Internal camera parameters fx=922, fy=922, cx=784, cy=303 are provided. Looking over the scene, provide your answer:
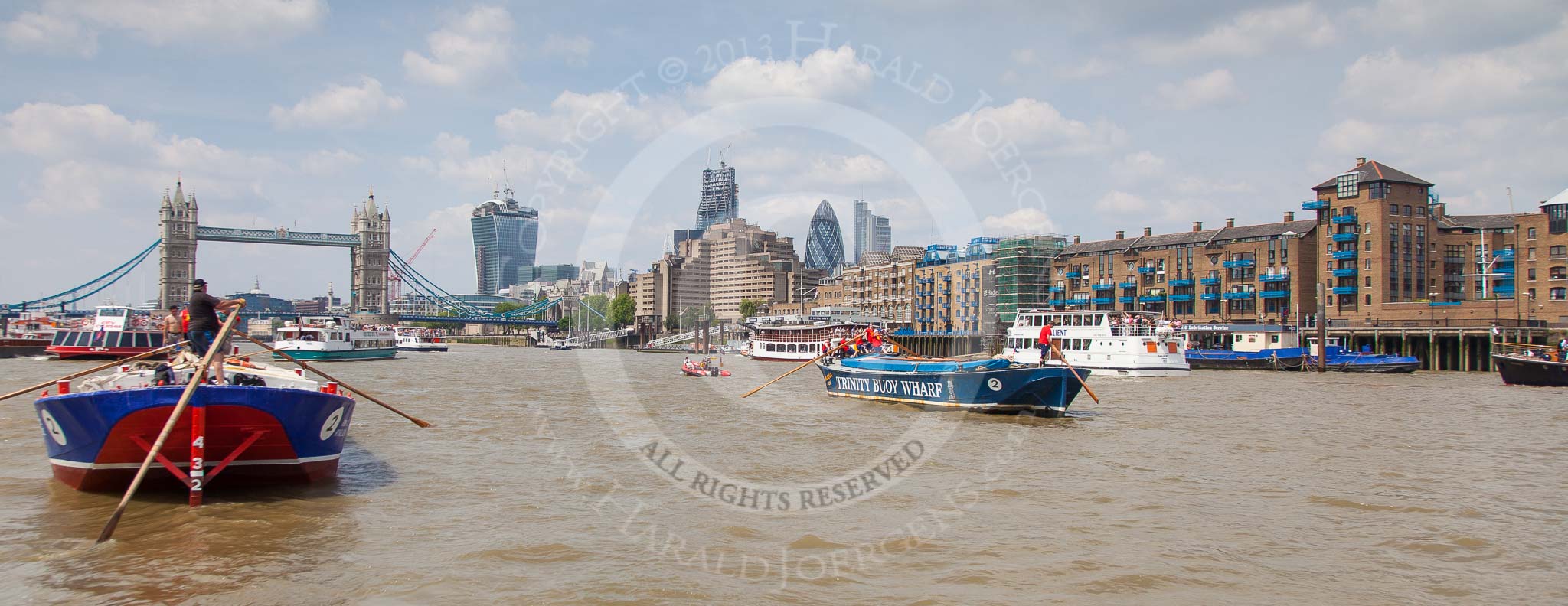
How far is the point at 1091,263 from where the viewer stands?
92938 millimetres

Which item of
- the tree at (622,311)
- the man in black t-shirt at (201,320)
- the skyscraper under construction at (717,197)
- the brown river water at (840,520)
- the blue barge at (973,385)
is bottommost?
the brown river water at (840,520)

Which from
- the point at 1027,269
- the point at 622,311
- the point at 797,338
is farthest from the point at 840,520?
the point at 622,311

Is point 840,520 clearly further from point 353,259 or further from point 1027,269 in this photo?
point 353,259

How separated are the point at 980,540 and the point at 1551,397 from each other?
34.0 metres

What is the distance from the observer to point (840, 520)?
1225cm

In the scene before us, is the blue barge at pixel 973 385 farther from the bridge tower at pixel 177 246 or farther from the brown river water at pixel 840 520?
the bridge tower at pixel 177 246

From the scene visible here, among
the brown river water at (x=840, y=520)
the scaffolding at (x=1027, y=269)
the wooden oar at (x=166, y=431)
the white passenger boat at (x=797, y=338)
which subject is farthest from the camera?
the scaffolding at (x=1027, y=269)

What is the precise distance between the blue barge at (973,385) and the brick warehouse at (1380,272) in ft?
148

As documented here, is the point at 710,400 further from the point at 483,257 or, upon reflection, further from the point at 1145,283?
the point at 483,257

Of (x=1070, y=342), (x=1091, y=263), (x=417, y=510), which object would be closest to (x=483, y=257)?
(x=1091, y=263)

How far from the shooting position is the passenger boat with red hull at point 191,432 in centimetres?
1120

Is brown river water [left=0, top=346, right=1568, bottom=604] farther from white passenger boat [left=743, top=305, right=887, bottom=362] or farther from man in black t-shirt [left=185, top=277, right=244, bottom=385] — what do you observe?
white passenger boat [left=743, top=305, right=887, bottom=362]

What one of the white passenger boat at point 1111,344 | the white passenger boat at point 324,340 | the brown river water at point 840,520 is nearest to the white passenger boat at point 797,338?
the white passenger boat at point 1111,344

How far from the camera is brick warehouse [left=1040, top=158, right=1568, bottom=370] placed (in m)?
58.2
